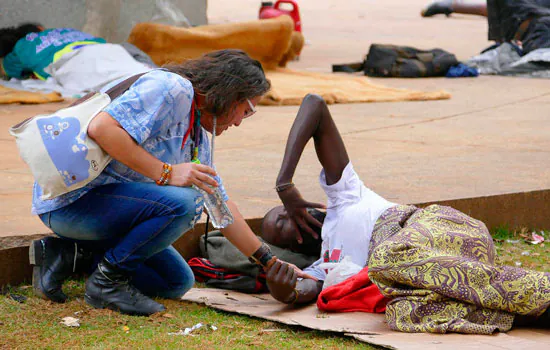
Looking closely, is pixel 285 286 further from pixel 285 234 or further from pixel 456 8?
pixel 456 8

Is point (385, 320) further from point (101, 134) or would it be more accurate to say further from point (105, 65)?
point (105, 65)

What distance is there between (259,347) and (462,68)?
8.80m

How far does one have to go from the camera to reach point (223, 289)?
12.7 feet

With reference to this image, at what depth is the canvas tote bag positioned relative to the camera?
2.96m

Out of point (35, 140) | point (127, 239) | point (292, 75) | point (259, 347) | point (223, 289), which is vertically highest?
point (35, 140)

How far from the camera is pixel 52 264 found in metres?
3.39

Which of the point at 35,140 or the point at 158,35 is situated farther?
the point at 158,35

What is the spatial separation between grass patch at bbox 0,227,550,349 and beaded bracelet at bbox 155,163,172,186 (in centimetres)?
52

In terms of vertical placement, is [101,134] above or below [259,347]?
above

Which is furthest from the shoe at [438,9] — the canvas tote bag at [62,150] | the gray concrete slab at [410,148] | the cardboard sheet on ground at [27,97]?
the canvas tote bag at [62,150]

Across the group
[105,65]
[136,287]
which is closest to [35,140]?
[136,287]

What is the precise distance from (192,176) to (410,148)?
11.8 feet

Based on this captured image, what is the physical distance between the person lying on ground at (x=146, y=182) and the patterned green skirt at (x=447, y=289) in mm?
490

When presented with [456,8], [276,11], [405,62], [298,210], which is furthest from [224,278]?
[456,8]
